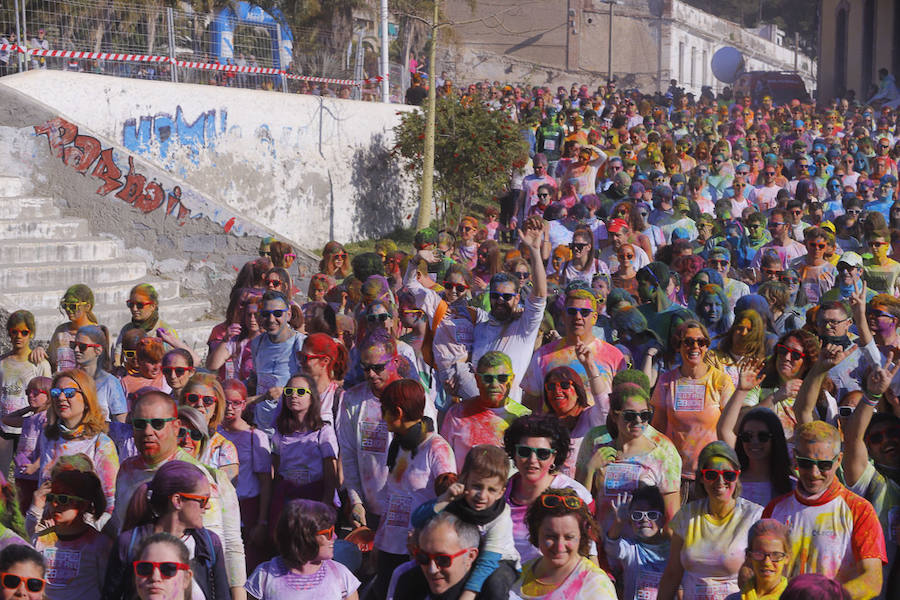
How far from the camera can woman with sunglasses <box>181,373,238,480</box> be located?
6520 mm

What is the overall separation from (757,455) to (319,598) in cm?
220

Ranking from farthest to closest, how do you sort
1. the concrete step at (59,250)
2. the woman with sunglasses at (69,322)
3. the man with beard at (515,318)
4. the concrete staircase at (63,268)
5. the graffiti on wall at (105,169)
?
the graffiti on wall at (105,169) < the concrete step at (59,250) < the concrete staircase at (63,268) < the woman with sunglasses at (69,322) < the man with beard at (515,318)

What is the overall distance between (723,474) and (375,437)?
2049 millimetres

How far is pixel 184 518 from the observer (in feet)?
17.1

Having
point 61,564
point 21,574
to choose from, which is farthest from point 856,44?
point 21,574

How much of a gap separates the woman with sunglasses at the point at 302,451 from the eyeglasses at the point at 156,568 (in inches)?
86.1

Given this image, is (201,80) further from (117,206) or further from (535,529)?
(535,529)

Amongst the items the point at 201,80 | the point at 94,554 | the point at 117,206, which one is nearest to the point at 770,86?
the point at 201,80

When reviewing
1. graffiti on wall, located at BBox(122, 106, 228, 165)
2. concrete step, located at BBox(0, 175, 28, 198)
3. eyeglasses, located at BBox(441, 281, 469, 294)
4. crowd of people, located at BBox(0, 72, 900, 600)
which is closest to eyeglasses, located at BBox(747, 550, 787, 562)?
crowd of people, located at BBox(0, 72, 900, 600)

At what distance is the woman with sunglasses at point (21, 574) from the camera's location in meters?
4.49

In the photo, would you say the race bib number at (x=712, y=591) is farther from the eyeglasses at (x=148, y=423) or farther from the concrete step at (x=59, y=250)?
the concrete step at (x=59, y=250)

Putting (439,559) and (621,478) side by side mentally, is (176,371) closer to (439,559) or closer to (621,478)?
(621,478)

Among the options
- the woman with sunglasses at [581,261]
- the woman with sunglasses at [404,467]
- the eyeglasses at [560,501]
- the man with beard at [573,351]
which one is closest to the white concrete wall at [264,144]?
the woman with sunglasses at [581,261]

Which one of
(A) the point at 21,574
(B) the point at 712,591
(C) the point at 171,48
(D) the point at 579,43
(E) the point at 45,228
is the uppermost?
(D) the point at 579,43
